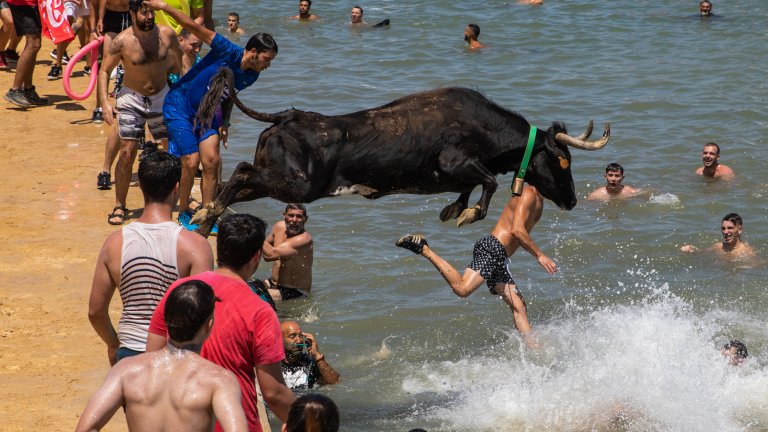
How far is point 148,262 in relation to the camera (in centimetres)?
568

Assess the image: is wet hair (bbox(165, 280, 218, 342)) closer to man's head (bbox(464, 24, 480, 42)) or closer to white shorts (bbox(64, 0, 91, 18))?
white shorts (bbox(64, 0, 91, 18))

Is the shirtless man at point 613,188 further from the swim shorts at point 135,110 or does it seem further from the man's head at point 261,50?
the man's head at point 261,50

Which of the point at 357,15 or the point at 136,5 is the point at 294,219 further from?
the point at 357,15

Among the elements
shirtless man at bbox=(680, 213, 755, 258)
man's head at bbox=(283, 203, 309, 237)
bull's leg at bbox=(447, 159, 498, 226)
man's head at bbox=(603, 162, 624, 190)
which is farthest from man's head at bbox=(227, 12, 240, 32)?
bull's leg at bbox=(447, 159, 498, 226)

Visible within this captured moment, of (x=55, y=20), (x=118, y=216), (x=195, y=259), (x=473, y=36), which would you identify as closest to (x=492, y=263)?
(x=118, y=216)

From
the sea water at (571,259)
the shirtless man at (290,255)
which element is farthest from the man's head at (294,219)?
the sea water at (571,259)

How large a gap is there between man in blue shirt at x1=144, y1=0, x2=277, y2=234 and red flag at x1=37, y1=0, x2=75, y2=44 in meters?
5.85

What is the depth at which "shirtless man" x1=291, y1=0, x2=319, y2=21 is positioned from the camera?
84.4 ft

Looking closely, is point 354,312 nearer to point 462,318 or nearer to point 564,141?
point 462,318

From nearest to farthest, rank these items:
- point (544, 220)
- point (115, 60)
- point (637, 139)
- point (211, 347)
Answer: point (211, 347)
point (115, 60)
point (544, 220)
point (637, 139)

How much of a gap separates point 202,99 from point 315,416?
4324 mm

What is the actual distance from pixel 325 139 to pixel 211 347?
8.45ft

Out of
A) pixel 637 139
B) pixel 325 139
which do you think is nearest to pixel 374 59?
pixel 637 139

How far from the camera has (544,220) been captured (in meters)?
14.0
